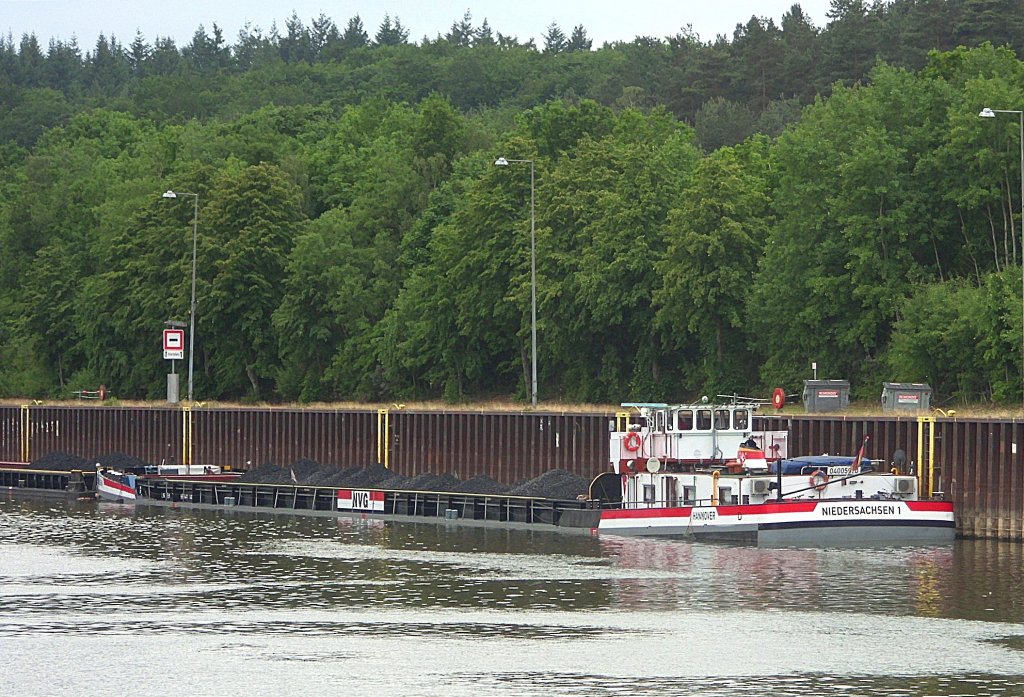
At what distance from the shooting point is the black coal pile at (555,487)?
228 ft

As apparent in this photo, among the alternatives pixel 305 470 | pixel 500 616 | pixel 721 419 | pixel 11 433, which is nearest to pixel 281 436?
pixel 305 470

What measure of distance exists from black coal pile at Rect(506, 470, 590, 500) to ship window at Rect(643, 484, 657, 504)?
4.01 m

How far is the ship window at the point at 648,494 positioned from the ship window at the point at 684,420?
2403mm

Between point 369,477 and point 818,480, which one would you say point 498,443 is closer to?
point 369,477

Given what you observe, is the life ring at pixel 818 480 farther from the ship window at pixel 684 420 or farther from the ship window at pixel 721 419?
the ship window at pixel 684 420

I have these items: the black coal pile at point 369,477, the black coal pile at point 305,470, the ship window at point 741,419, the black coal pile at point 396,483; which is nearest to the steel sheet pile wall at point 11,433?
the black coal pile at point 305,470

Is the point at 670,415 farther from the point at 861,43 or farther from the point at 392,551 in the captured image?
the point at 861,43

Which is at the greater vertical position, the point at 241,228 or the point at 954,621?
the point at 241,228

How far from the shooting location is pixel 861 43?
164 m

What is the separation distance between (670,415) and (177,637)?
2619 centimetres

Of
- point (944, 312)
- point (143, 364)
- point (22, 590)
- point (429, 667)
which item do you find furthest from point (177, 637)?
point (143, 364)

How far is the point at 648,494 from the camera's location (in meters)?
65.6

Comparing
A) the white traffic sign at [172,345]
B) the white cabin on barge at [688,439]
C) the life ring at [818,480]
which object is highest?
the white traffic sign at [172,345]

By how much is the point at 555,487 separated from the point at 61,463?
33816mm
